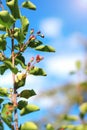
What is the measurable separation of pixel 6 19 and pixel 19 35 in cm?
21

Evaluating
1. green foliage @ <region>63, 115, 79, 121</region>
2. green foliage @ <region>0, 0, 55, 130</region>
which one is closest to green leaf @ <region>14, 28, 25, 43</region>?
green foliage @ <region>0, 0, 55, 130</region>

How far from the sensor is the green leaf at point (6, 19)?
3.40m

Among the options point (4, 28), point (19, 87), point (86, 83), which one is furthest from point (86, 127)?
point (4, 28)

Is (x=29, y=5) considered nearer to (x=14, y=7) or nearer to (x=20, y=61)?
(x=14, y=7)

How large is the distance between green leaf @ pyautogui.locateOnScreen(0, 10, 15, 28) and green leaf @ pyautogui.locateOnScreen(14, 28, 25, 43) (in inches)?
4.0

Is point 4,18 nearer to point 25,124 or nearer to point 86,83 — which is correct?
point 25,124

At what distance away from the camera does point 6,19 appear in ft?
11.3

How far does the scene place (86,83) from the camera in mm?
5090

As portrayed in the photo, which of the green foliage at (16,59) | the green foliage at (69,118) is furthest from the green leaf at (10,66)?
the green foliage at (69,118)

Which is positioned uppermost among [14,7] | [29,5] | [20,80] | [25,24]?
[29,5]

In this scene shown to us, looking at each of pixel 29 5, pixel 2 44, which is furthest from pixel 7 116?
pixel 29 5

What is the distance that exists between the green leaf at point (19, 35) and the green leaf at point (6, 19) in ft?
0.33

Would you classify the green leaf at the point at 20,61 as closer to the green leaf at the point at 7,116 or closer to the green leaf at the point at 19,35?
the green leaf at the point at 19,35

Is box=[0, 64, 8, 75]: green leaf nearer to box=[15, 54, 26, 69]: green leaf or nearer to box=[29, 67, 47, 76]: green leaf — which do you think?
box=[15, 54, 26, 69]: green leaf
